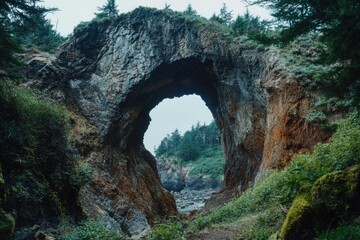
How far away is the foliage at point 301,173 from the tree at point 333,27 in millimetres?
1543

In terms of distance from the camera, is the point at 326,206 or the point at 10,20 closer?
the point at 326,206

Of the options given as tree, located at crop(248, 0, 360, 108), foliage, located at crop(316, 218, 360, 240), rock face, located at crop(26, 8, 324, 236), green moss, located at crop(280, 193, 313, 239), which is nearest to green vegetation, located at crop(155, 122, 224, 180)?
rock face, located at crop(26, 8, 324, 236)

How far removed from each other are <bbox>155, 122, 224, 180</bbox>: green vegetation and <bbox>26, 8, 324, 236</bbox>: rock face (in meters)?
34.9

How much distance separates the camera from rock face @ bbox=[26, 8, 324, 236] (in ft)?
64.5

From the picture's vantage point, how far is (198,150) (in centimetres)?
7169

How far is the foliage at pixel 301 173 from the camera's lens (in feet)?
21.1

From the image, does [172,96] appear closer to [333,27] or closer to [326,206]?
[333,27]

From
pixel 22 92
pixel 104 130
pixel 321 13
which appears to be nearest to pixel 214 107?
pixel 104 130

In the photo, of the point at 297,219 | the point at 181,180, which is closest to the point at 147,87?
the point at 297,219

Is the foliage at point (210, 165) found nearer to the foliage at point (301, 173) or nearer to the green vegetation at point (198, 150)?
the green vegetation at point (198, 150)

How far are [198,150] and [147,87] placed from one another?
47.9 meters

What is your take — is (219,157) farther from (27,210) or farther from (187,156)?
(27,210)

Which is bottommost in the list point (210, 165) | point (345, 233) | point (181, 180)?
point (345, 233)

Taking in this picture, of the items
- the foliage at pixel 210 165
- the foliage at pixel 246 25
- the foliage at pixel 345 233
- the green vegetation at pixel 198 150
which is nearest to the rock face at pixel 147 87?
the foliage at pixel 246 25
